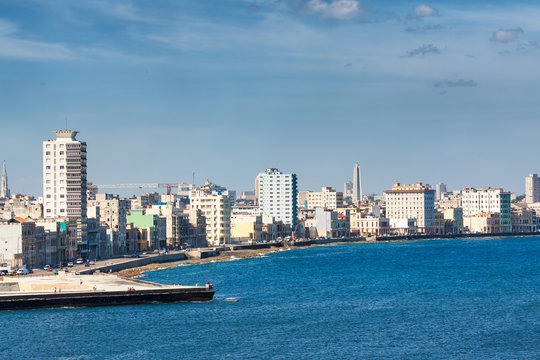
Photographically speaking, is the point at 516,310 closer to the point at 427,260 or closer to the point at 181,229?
the point at 427,260

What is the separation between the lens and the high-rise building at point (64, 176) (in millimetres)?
151875

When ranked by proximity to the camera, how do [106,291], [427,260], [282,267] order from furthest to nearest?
[427,260] → [282,267] → [106,291]

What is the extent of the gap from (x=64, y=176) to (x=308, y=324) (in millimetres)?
93255

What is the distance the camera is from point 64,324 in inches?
2712

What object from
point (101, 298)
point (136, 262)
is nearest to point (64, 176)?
point (136, 262)

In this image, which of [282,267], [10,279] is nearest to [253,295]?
[10,279]

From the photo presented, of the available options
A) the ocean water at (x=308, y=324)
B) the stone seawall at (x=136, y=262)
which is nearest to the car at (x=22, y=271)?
the stone seawall at (x=136, y=262)

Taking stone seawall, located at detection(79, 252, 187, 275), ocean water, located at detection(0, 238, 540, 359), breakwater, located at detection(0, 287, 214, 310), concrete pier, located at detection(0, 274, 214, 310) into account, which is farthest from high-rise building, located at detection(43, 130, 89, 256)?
breakwater, located at detection(0, 287, 214, 310)

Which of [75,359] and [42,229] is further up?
[42,229]

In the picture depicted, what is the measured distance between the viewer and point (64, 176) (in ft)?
504

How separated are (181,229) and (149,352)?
131078 mm

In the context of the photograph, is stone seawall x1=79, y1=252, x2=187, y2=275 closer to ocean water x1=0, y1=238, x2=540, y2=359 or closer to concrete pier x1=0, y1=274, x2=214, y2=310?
ocean water x1=0, y1=238, x2=540, y2=359

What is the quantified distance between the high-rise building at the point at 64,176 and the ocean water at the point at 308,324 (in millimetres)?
51623

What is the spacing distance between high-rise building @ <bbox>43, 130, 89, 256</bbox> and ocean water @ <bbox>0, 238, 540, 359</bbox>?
51623mm
